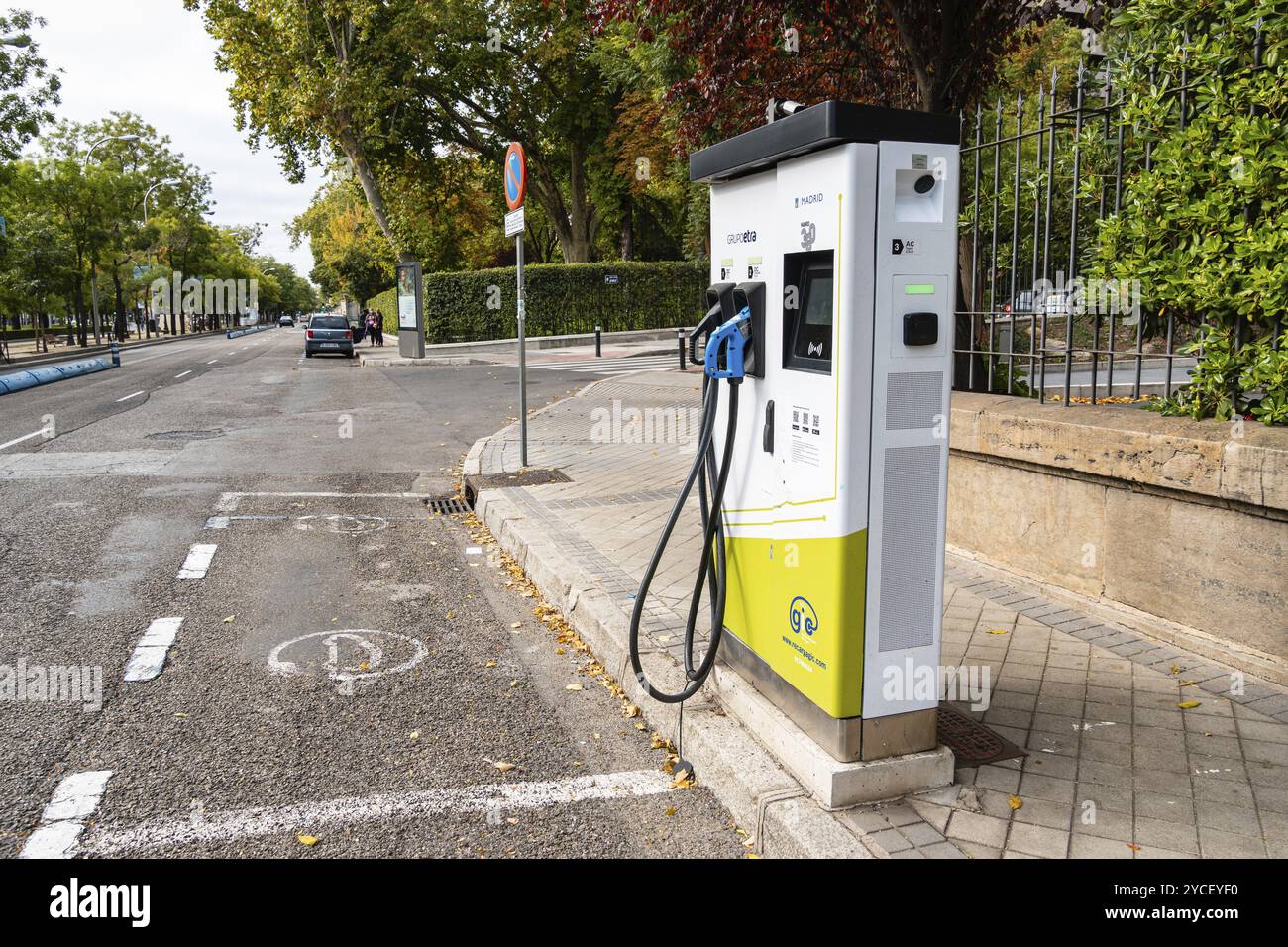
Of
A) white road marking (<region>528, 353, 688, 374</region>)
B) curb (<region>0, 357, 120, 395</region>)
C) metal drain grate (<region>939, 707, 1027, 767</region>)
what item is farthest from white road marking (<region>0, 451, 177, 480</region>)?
white road marking (<region>528, 353, 688, 374</region>)

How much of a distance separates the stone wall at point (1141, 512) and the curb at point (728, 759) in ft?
7.22

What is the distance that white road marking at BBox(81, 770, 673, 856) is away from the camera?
10.6 feet

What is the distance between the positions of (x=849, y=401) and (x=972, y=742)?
1434 mm

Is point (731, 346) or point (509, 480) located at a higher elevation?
point (731, 346)

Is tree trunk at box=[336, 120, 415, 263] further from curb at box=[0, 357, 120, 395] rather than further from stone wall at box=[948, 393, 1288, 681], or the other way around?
stone wall at box=[948, 393, 1288, 681]

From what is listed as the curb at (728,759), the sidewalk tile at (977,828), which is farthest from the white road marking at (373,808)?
the sidewalk tile at (977,828)

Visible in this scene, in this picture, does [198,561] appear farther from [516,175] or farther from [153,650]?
[516,175]

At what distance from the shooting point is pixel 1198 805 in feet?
10.2

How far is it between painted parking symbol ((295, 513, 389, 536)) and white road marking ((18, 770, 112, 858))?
3928 millimetres

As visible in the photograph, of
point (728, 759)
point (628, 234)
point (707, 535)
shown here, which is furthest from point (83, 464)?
point (628, 234)

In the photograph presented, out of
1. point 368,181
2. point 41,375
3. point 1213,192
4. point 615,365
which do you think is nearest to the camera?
point 1213,192

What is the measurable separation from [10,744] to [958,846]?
3590 millimetres

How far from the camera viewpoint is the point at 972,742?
11.7ft
